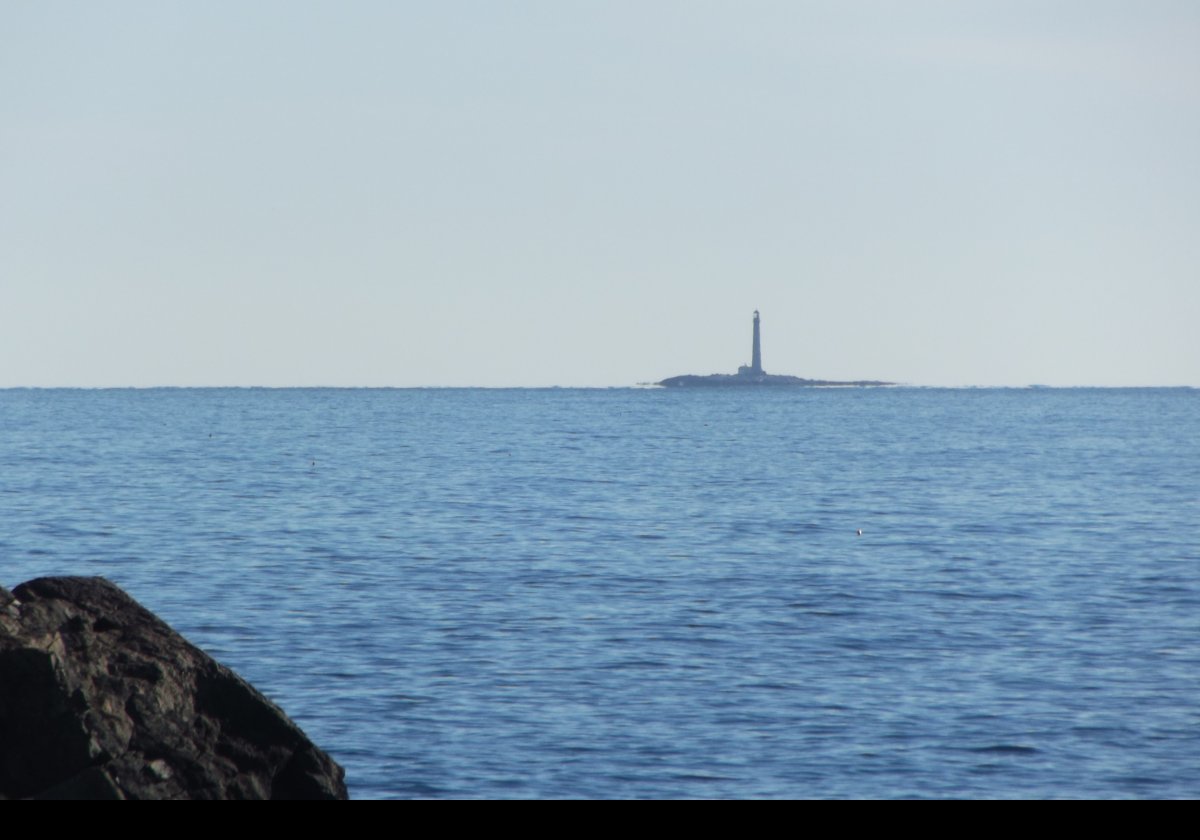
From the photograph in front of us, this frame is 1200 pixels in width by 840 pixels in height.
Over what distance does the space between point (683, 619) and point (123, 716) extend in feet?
50.0

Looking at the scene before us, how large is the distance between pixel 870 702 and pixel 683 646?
15.1 ft

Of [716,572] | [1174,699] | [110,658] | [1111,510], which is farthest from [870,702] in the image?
[1111,510]

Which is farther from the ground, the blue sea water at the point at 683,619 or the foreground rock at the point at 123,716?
the foreground rock at the point at 123,716

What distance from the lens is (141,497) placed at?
53.4 m

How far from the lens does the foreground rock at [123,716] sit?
30.2ft

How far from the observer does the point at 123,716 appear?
9789 millimetres

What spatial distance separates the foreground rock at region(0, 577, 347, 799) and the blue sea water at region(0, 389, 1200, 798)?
124 inches

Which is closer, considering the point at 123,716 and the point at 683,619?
the point at 123,716

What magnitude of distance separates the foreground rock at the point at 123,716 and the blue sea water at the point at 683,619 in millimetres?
3145

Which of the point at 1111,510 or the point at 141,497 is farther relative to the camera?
the point at 141,497

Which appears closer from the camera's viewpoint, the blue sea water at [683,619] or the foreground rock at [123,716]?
the foreground rock at [123,716]

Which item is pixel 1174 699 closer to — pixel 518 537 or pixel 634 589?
pixel 634 589

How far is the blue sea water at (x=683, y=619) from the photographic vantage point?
47.9ft
